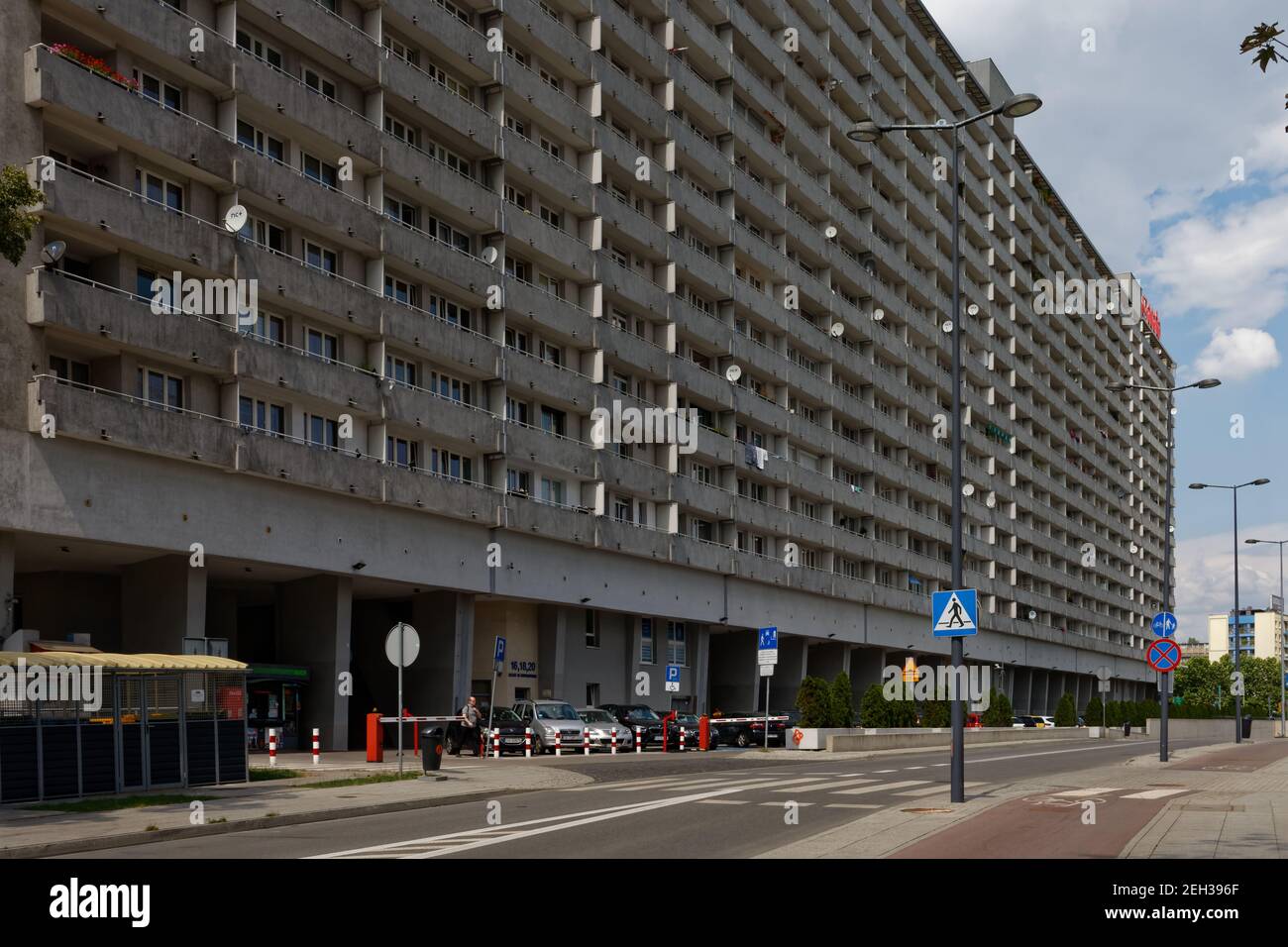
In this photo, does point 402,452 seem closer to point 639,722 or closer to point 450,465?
point 450,465

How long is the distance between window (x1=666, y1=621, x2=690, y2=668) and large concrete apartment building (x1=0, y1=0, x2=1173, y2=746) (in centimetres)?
33

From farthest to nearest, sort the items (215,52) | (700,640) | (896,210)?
(896,210), (700,640), (215,52)

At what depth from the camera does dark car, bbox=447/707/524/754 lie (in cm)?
3703

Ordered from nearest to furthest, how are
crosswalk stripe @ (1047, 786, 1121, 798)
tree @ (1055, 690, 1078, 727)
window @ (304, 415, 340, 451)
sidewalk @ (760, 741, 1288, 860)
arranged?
sidewalk @ (760, 741, 1288, 860), crosswalk stripe @ (1047, 786, 1121, 798), window @ (304, 415, 340, 451), tree @ (1055, 690, 1078, 727)

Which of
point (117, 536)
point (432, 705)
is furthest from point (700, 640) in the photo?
point (117, 536)

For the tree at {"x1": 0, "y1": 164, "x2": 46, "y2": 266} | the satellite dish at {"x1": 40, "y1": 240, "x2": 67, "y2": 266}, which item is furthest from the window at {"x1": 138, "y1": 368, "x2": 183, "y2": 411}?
the tree at {"x1": 0, "y1": 164, "x2": 46, "y2": 266}

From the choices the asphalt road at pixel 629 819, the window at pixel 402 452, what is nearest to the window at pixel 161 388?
the window at pixel 402 452

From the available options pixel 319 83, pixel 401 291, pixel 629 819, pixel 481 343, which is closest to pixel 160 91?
pixel 319 83

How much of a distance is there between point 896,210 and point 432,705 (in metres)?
50.8

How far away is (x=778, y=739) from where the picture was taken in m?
49.3

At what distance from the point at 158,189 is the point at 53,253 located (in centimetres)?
500

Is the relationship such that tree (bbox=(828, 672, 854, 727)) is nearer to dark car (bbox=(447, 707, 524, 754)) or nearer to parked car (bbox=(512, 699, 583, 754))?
parked car (bbox=(512, 699, 583, 754))

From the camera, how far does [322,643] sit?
131 feet
